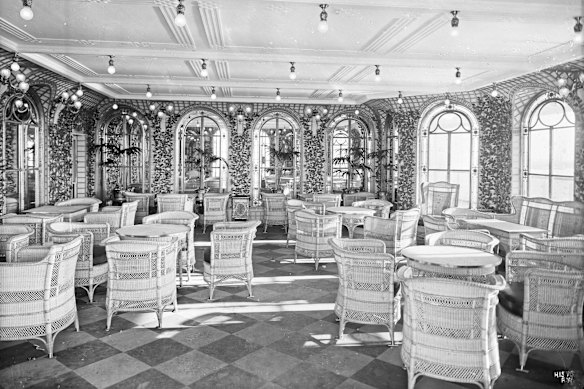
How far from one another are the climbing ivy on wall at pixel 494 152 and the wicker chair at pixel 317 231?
4.54 meters

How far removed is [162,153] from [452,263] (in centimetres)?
988

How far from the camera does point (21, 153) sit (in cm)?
815

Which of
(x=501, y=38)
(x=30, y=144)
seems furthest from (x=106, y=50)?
(x=501, y=38)

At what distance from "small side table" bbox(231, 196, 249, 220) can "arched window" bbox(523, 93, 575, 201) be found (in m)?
6.89

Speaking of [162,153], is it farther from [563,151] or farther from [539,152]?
[563,151]

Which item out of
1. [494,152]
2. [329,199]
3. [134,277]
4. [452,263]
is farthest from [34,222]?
[494,152]

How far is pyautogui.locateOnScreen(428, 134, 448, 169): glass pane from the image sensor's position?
11.4 meters

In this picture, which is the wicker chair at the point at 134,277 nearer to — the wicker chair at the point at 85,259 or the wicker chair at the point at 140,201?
the wicker chair at the point at 85,259

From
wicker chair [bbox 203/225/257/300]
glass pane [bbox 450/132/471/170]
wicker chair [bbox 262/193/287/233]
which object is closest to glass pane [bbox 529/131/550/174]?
glass pane [bbox 450/132/471/170]

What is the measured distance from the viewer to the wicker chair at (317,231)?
714 centimetres

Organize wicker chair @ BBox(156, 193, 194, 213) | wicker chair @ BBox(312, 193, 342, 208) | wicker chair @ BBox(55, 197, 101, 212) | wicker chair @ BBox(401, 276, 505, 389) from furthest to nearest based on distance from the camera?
wicker chair @ BBox(312, 193, 342, 208)
wicker chair @ BBox(156, 193, 194, 213)
wicker chair @ BBox(55, 197, 101, 212)
wicker chair @ BBox(401, 276, 505, 389)

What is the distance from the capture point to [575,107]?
7266 mm

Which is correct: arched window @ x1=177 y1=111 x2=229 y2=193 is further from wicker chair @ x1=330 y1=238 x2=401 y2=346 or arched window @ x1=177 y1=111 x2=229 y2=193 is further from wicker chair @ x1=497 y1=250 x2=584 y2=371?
wicker chair @ x1=497 y1=250 x2=584 y2=371

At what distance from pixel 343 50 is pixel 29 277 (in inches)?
217
